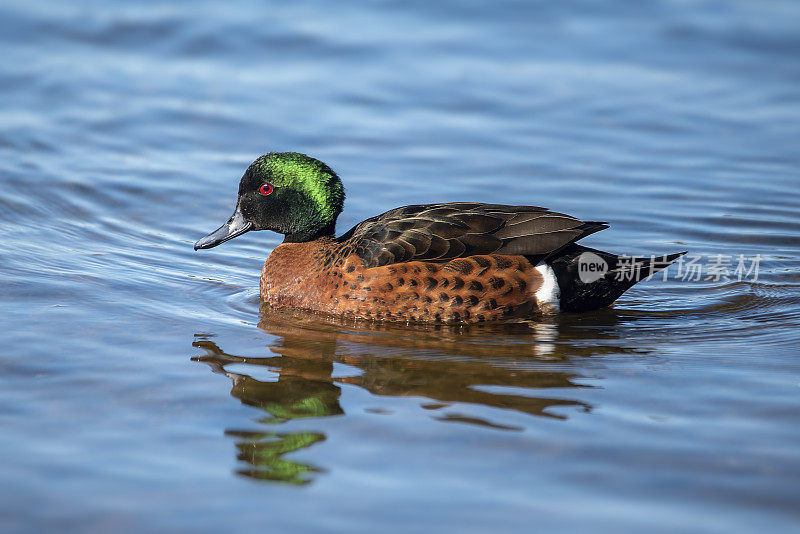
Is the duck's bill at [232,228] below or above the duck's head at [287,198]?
below

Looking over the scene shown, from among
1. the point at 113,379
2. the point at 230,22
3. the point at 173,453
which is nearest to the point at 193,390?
the point at 113,379

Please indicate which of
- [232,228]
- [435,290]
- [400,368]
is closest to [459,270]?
[435,290]

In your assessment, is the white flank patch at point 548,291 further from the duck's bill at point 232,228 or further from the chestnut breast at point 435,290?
the duck's bill at point 232,228

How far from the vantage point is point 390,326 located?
6.23m

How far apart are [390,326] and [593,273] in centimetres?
135

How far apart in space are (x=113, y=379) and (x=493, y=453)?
1956 millimetres

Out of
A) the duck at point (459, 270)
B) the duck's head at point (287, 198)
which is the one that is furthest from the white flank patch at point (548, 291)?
the duck's head at point (287, 198)

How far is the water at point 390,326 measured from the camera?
12.9ft

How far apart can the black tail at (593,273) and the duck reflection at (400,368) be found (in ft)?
0.43

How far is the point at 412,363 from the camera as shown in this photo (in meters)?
5.43

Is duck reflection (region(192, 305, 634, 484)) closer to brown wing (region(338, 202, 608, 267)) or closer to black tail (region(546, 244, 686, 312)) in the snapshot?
black tail (region(546, 244, 686, 312))

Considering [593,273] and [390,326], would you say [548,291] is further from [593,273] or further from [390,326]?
[390,326]

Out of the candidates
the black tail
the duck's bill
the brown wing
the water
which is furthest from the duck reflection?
the duck's bill

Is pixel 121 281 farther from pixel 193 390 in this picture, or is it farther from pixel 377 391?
pixel 377 391
